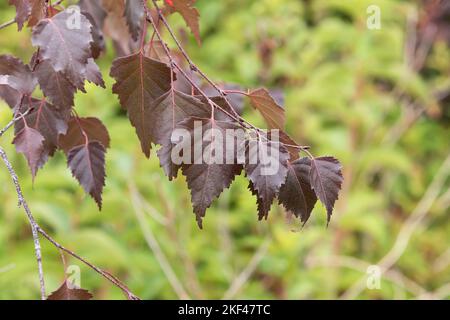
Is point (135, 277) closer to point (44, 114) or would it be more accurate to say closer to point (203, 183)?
point (44, 114)

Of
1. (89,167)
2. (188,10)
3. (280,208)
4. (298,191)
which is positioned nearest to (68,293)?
(89,167)

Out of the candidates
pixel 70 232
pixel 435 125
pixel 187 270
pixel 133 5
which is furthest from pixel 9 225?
pixel 435 125

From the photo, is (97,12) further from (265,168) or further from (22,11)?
(265,168)

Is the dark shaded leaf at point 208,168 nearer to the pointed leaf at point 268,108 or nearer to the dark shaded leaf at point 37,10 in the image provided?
the pointed leaf at point 268,108

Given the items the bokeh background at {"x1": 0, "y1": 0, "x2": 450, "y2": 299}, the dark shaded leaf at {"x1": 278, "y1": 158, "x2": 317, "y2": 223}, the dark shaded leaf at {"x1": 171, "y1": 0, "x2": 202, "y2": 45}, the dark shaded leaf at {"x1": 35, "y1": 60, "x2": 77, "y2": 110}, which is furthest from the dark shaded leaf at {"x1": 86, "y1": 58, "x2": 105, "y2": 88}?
the bokeh background at {"x1": 0, "y1": 0, "x2": 450, "y2": 299}

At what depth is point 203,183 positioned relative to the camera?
683mm

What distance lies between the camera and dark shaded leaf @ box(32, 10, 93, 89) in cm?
69

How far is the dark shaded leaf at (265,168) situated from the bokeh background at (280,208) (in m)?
0.87

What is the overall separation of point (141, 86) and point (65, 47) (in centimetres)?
10

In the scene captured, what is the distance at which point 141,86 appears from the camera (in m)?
0.76

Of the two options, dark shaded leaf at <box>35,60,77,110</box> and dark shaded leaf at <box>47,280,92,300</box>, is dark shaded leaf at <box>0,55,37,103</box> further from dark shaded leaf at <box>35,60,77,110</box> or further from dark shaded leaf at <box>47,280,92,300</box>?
dark shaded leaf at <box>47,280,92,300</box>

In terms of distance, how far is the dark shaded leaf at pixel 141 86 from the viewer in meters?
0.75

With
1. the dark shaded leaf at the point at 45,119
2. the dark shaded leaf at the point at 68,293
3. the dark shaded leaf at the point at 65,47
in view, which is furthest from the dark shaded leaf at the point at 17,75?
the dark shaded leaf at the point at 68,293

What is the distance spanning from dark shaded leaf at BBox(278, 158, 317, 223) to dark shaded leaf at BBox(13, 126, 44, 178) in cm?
29
